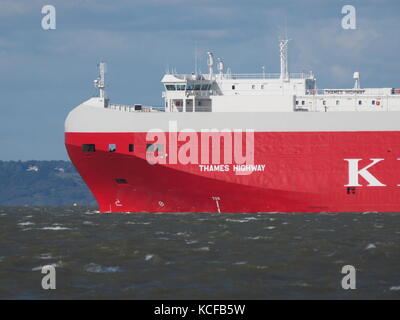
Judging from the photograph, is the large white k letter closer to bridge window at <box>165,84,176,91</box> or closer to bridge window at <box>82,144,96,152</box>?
bridge window at <box>165,84,176,91</box>

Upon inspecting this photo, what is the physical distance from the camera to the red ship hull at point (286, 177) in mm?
41500

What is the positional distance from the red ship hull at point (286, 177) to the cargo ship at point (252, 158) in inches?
1.9

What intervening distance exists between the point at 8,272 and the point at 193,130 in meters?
20.4

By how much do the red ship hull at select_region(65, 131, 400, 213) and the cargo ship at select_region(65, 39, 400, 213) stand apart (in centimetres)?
5

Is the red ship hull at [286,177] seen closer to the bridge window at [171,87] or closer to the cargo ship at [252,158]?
the cargo ship at [252,158]

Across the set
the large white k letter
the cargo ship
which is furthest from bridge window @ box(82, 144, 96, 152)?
the large white k letter

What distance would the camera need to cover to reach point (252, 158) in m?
41.7

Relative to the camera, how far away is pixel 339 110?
43531mm

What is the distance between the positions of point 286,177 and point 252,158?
190cm

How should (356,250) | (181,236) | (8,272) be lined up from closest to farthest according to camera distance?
(8,272) < (356,250) < (181,236)

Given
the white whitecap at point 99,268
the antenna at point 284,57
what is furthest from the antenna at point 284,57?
the white whitecap at point 99,268

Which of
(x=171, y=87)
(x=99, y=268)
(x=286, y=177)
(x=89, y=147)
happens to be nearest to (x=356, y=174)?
(x=286, y=177)
